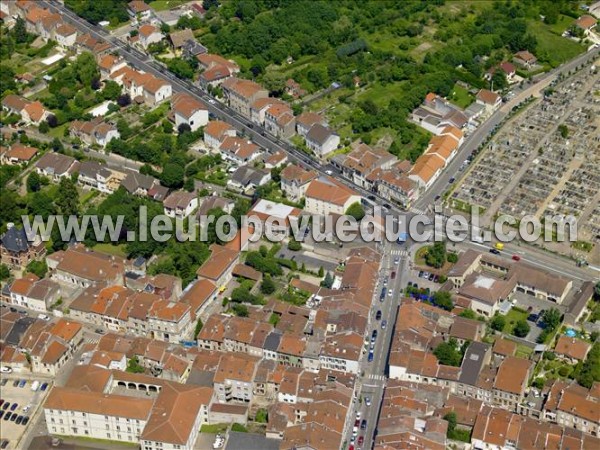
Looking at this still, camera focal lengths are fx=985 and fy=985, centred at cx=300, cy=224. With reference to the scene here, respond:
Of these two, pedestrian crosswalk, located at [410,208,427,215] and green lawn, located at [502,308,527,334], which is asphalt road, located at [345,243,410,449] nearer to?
pedestrian crosswalk, located at [410,208,427,215]

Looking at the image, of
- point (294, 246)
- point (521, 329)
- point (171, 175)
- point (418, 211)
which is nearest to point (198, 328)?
point (294, 246)

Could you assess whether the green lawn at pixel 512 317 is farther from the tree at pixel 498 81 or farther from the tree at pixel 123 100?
the tree at pixel 123 100

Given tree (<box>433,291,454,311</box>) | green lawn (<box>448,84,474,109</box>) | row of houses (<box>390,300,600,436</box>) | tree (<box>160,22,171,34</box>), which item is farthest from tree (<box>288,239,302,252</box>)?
tree (<box>160,22,171,34</box>)

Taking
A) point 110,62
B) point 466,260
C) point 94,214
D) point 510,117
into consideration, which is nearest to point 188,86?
point 110,62

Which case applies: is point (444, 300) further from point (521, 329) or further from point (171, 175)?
point (171, 175)

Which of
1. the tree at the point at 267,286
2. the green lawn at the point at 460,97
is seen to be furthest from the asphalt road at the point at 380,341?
the green lawn at the point at 460,97

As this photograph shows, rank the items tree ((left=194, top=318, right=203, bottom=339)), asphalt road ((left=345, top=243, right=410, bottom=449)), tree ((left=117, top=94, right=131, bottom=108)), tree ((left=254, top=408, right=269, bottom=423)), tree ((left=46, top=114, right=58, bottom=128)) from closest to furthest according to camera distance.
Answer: asphalt road ((left=345, top=243, right=410, bottom=449)) < tree ((left=254, top=408, right=269, bottom=423)) < tree ((left=194, top=318, right=203, bottom=339)) < tree ((left=46, top=114, right=58, bottom=128)) < tree ((left=117, top=94, right=131, bottom=108))
